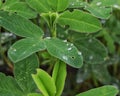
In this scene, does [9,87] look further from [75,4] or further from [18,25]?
[75,4]

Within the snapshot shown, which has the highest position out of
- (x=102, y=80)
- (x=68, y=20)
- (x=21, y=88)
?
(x=68, y=20)

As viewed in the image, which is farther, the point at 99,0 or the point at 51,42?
the point at 99,0

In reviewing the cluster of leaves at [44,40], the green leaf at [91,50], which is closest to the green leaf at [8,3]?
the cluster of leaves at [44,40]

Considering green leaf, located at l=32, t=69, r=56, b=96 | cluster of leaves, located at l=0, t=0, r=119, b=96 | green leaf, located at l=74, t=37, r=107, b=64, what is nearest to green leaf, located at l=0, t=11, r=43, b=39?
cluster of leaves, located at l=0, t=0, r=119, b=96

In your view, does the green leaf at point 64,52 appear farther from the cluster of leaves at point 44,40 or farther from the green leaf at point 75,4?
the green leaf at point 75,4

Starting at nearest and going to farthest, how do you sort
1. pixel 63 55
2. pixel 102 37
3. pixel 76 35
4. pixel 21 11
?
pixel 63 55, pixel 21 11, pixel 76 35, pixel 102 37

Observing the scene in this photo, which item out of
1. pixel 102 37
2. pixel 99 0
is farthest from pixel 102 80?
pixel 99 0

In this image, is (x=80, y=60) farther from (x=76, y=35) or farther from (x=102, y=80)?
(x=102, y=80)

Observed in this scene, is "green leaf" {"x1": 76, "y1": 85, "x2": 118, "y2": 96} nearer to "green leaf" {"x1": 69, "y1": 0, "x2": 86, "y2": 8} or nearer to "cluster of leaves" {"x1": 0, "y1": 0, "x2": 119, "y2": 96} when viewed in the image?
"cluster of leaves" {"x1": 0, "y1": 0, "x2": 119, "y2": 96}
